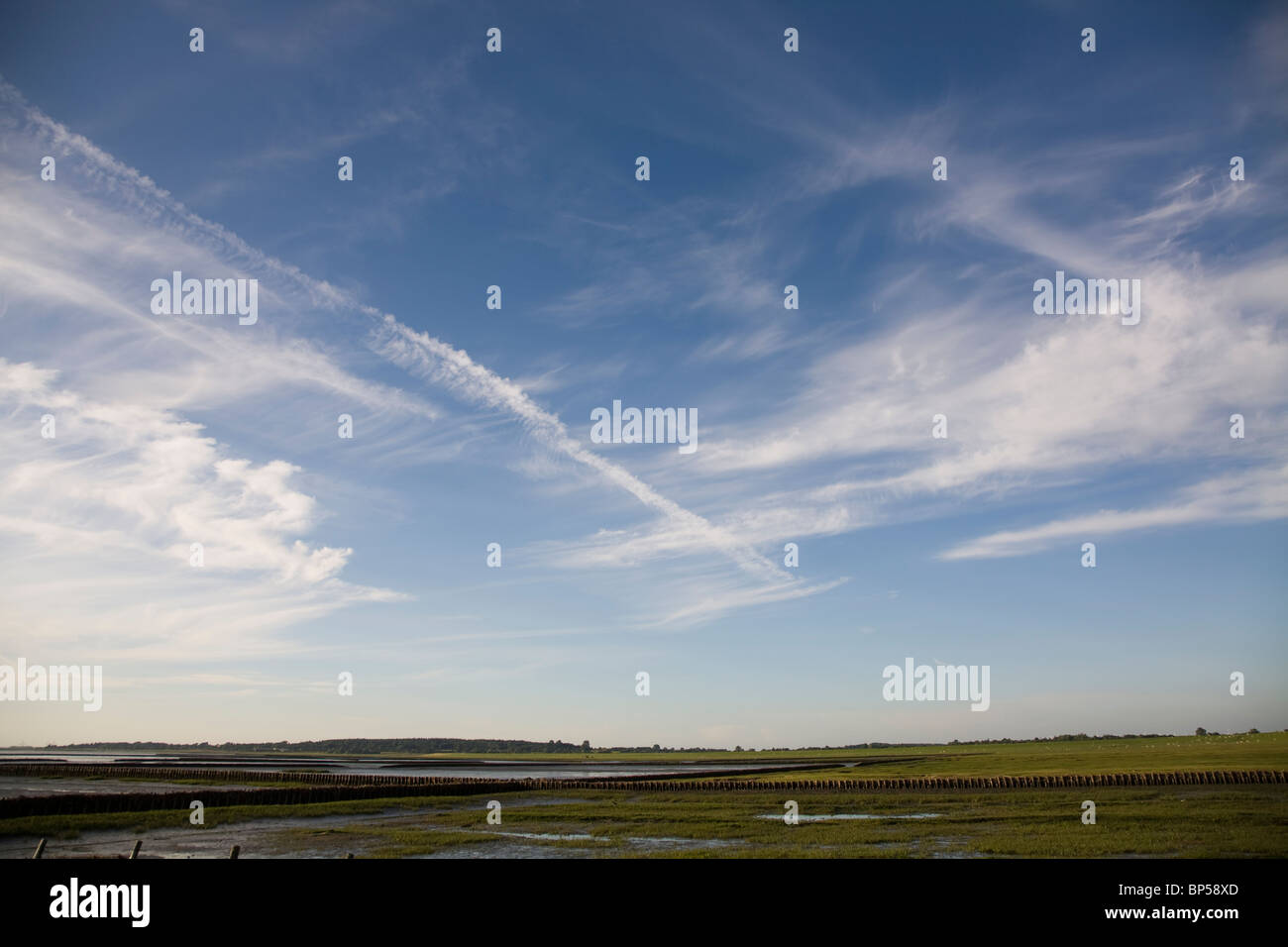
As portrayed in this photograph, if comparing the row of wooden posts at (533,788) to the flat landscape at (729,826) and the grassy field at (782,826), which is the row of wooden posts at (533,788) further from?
the grassy field at (782,826)

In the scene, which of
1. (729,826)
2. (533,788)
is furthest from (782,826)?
(533,788)

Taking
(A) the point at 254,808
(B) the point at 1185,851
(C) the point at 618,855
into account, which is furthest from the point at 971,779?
(A) the point at 254,808

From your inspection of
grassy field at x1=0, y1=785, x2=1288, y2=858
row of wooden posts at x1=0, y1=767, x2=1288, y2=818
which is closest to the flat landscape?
grassy field at x1=0, y1=785, x2=1288, y2=858

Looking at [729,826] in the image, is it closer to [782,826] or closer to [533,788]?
[782,826]

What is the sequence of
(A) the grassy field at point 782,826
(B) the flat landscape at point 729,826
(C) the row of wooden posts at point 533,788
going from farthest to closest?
(C) the row of wooden posts at point 533,788, (B) the flat landscape at point 729,826, (A) the grassy field at point 782,826

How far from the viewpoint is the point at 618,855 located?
31.5 metres

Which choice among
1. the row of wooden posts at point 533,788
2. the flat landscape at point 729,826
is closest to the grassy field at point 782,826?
the flat landscape at point 729,826

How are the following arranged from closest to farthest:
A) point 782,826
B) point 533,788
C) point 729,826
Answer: point 782,826 → point 729,826 → point 533,788

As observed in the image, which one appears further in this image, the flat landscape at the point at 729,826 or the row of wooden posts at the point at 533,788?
the row of wooden posts at the point at 533,788

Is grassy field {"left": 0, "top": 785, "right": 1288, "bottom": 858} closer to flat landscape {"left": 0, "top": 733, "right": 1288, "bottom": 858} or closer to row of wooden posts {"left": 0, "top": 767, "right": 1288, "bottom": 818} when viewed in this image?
flat landscape {"left": 0, "top": 733, "right": 1288, "bottom": 858}

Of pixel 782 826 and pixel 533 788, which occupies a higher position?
pixel 782 826

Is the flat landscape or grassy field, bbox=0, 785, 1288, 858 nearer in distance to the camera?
grassy field, bbox=0, 785, 1288, 858
